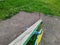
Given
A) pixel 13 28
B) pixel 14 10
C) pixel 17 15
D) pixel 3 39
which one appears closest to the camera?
pixel 3 39

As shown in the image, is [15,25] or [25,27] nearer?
[25,27]

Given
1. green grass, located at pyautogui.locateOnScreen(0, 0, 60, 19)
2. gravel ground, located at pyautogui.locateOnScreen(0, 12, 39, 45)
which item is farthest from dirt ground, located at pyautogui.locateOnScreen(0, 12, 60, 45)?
green grass, located at pyautogui.locateOnScreen(0, 0, 60, 19)

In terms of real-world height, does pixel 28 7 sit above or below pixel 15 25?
below

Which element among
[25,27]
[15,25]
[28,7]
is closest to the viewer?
[25,27]

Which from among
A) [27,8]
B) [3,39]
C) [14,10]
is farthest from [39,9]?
[3,39]

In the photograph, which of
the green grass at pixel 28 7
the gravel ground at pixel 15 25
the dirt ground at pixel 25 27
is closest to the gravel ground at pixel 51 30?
the dirt ground at pixel 25 27

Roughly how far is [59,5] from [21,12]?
7.65 ft

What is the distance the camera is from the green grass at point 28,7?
28.9 feet

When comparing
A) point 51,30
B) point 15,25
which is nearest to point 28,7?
point 15,25

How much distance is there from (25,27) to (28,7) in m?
2.49

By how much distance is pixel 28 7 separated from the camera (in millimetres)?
9406

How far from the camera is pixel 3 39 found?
605 cm

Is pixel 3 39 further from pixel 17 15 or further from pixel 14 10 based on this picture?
pixel 14 10

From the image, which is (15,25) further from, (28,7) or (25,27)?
(28,7)
